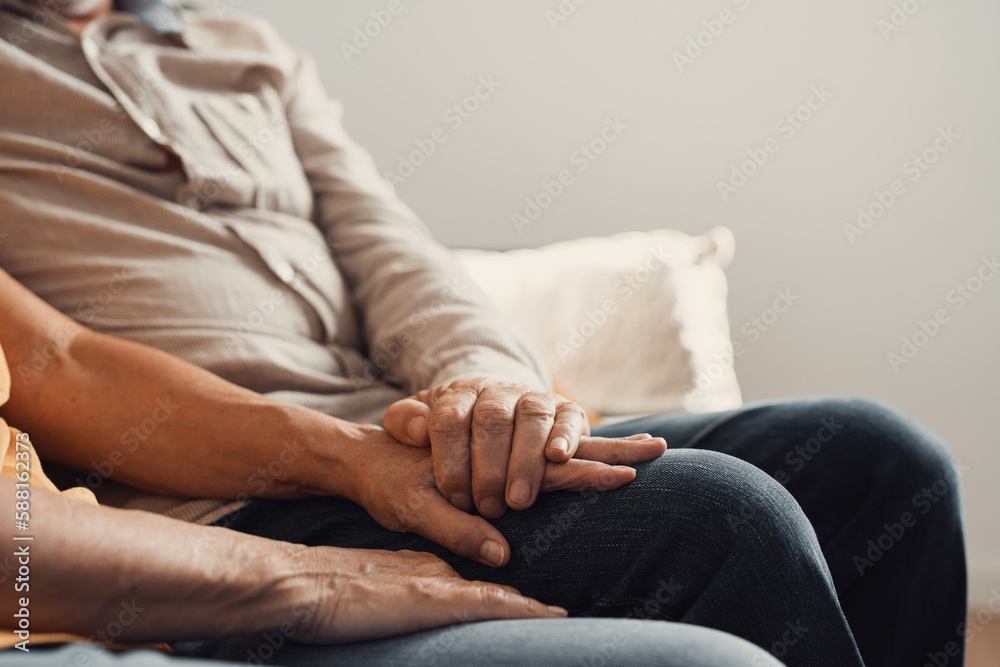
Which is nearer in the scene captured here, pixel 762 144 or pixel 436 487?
pixel 436 487

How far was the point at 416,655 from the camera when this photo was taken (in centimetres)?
43

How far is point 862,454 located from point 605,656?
431 mm

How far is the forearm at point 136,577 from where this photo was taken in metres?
0.41

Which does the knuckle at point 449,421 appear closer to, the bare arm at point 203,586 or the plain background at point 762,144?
the bare arm at point 203,586

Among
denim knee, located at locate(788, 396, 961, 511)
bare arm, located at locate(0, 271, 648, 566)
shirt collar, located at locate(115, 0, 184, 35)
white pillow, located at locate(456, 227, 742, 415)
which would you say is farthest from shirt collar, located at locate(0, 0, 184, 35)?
denim knee, located at locate(788, 396, 961, 511)

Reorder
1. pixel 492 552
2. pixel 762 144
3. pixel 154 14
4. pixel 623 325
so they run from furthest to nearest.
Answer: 1. pixel 762 144
2. pixel 623 325
3. pixel 154 14
4. pixel 492 552

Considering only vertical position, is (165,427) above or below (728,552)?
below

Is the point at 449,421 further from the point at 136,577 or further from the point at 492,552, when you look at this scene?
the point at 136,577

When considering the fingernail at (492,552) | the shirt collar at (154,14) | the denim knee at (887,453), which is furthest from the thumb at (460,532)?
the shirt collar at (154,14)

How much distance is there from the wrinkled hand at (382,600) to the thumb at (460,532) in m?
0.03

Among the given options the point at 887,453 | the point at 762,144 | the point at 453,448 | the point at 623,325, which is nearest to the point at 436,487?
the point at 453,448

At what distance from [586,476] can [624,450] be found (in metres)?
0.04

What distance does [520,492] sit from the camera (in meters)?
0.55

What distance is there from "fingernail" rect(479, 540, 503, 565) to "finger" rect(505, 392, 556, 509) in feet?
0.12
